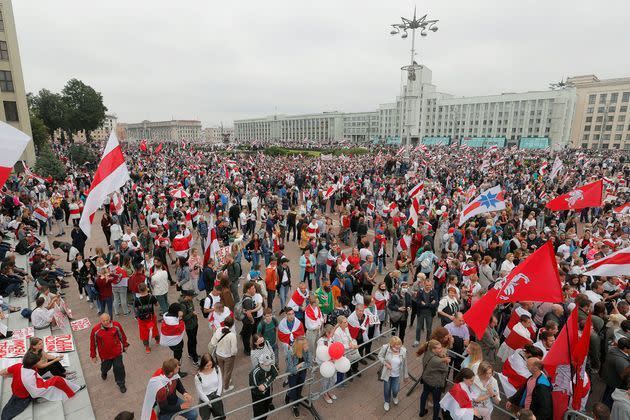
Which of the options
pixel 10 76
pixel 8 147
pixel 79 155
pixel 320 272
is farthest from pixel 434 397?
pixel 10 76

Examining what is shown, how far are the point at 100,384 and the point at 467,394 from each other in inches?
248

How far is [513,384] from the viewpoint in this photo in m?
5.37

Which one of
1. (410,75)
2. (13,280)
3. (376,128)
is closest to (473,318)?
(13,280)

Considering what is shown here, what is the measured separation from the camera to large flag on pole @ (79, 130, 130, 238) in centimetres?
667

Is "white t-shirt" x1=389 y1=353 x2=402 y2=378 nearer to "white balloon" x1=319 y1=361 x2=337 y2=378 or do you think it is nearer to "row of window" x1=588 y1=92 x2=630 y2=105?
"white balloon" x1=319 y1=361 x2=337 y2=378

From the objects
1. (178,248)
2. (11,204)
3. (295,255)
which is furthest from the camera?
(11,204)

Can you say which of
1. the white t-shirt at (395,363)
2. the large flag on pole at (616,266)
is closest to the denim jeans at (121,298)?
the white t-shirt at (395,363)

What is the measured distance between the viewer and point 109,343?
19.5ft

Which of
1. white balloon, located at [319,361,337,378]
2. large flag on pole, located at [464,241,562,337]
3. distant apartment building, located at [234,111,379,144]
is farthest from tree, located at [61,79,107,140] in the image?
large flag on pole, located at [464,241,562,337]

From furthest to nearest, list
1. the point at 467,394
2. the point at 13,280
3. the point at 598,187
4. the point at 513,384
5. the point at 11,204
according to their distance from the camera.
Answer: the point at 11,204, the point at 598,187, the point at 13,280, the point at 513,384, the point at 467,394

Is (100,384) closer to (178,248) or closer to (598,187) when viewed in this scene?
(178,248)

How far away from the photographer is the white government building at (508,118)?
88.4m

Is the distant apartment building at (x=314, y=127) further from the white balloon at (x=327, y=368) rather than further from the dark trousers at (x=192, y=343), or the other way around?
the white balloon at (x=327, y=368)

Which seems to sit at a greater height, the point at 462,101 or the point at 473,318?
the point at 462,101
